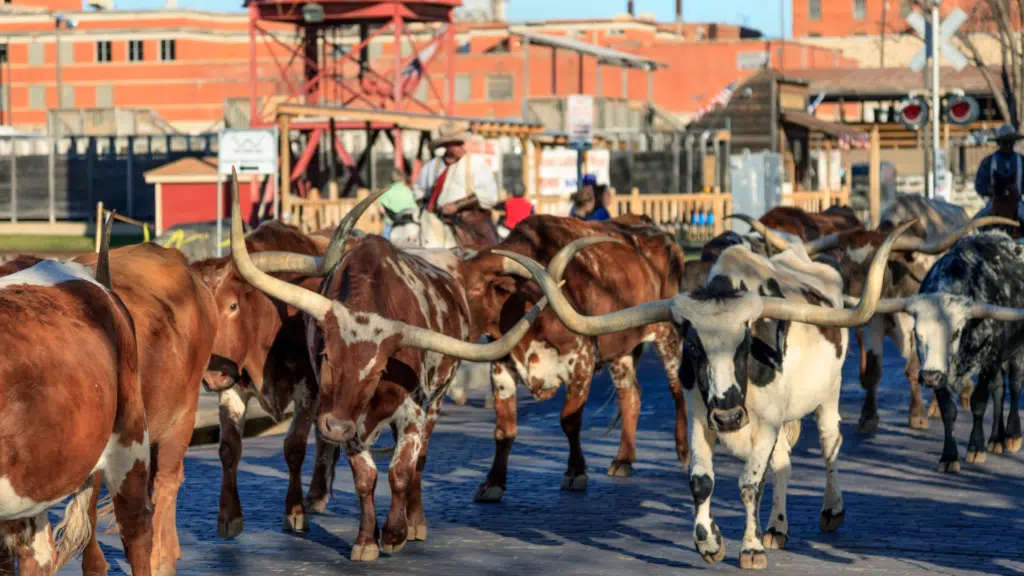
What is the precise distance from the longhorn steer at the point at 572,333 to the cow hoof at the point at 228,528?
6.13ft

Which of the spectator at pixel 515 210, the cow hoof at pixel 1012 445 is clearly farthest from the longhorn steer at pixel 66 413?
the spectator at pixel 515 210

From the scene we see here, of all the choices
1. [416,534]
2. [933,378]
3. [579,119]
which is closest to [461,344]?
[416,534]

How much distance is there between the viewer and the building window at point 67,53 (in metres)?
86.1

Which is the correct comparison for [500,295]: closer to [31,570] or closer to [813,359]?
[813,359]

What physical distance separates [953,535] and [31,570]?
5.19m

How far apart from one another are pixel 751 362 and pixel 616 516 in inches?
72.0

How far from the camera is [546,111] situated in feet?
213

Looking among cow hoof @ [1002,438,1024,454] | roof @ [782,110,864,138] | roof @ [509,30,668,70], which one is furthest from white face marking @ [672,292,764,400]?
roof @ [782,110,864,138]

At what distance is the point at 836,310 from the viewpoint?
908 cm

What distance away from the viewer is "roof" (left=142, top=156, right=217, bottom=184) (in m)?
56.7

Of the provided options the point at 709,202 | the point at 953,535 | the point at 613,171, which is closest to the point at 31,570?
the point at 953,535

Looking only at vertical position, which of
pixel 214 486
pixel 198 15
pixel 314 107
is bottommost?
pixel 214 486

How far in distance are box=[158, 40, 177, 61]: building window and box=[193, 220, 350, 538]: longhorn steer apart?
76979 mm

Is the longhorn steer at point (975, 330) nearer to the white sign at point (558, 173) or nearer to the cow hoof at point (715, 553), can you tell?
the cow hoof at point (715, 553)
